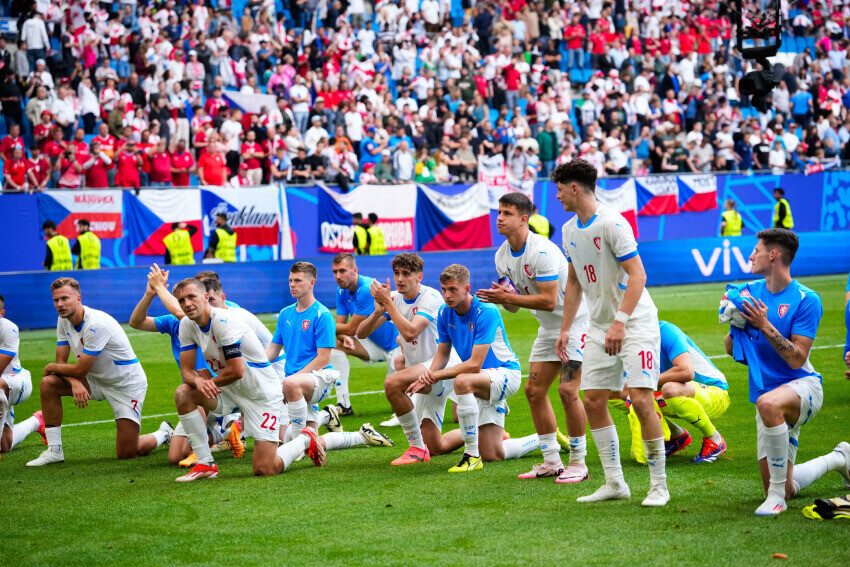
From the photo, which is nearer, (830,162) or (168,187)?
(168,187)

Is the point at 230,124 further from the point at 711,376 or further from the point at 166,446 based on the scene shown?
the point at 711,376

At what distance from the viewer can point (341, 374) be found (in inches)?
445

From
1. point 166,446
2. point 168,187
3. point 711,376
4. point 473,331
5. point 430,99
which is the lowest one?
point 166,446

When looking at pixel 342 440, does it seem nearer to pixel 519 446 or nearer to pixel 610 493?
pixel 519 446

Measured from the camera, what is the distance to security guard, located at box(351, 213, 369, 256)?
21.7m

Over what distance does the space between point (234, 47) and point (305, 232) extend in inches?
248

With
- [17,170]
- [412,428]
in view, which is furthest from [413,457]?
[17,170]

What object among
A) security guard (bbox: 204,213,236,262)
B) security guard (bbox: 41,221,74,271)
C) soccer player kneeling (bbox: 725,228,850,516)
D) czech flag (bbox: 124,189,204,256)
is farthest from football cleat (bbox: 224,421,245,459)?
czech flag (bbox: 124,189,204,256)

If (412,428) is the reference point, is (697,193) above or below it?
above

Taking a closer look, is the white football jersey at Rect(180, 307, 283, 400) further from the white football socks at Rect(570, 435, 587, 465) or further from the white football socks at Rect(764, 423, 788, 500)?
the white football socks at Rect(764, 423, 788, 500)

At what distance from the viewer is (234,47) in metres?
25.8

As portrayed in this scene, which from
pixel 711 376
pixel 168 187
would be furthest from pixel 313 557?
pixel 168 187

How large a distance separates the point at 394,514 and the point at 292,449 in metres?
1.97

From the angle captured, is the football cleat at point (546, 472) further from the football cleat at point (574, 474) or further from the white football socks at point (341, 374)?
the white football socks at point (341, 374)
